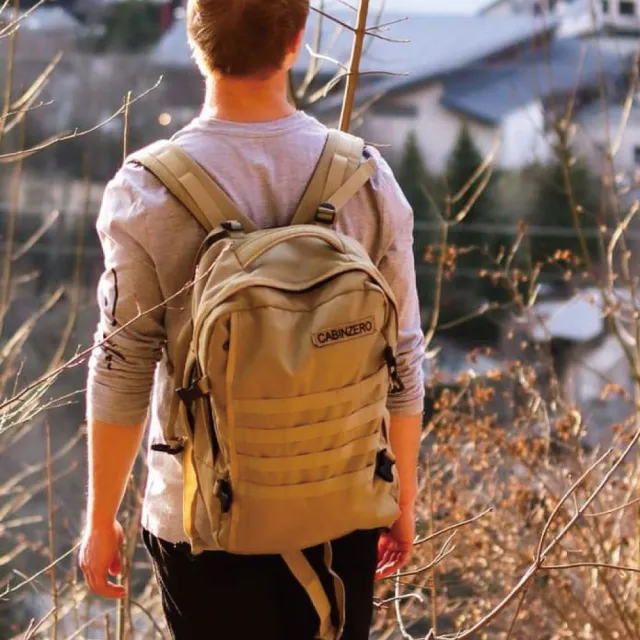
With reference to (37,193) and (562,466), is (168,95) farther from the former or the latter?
(562,466)

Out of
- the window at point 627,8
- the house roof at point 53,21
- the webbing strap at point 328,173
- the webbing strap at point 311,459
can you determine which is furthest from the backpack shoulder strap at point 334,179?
the house roof at point 53,21

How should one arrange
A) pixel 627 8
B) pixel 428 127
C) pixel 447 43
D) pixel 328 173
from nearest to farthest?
pixel 328 173, pixel 627 8, pixel 447 43, pixel 428 127

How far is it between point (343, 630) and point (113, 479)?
280 millimetres

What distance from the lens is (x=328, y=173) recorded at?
38.9 inches

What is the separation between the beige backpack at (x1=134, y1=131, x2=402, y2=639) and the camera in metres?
0.89

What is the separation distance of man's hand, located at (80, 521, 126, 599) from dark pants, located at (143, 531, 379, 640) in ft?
0.15

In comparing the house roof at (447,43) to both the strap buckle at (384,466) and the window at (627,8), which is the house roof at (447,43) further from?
the strap buckle at (384,466)

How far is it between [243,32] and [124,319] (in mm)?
294

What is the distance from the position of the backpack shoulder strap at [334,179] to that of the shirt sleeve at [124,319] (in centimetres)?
15

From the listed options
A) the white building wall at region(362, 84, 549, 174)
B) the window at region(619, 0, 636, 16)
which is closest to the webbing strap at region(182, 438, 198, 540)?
the window at region(619, 0, 636, 16)

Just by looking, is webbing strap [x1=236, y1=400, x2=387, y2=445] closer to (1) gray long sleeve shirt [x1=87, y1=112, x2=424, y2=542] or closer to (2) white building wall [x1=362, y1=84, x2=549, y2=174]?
(1) gray long sleeve shirt [x1=87, y1=112, x2=424, y2=542]

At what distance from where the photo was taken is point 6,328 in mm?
4551

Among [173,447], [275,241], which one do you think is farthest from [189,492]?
[275,241]

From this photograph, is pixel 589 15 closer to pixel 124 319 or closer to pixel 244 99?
pixel 244 99
